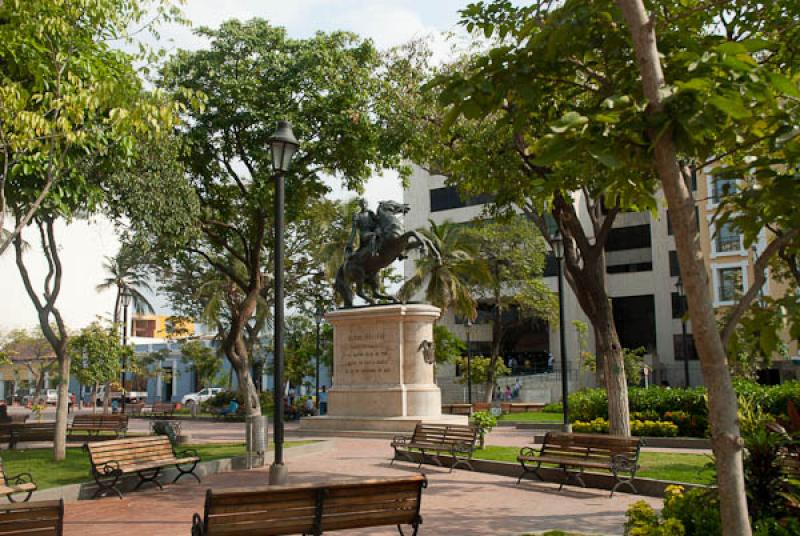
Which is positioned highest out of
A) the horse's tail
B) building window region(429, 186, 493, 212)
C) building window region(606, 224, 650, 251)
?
building window region(429, 186, 493, 212)

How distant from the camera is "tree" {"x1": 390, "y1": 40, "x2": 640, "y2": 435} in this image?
4855 mm

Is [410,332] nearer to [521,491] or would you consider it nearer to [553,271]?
[521,491]

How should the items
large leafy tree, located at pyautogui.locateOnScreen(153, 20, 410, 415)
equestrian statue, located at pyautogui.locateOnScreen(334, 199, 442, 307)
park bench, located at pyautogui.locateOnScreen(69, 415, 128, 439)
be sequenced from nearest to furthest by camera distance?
large leafy tree, located at pyautogui.locateOnScreen(153, 20, 410, 415), park bench, located at pyautogui.locateOnScreen(69, 415, 128, 439), equestrian statue, located at pyautogui.locateOnScreen(334, 199, 442, 307)

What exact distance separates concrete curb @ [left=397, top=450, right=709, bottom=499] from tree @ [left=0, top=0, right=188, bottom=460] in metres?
8.18

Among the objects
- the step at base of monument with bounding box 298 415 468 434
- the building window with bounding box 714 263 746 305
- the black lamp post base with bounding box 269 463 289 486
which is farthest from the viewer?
the building window with bounding box 714 263 746 305

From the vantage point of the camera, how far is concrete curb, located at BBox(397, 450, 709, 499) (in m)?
11.3

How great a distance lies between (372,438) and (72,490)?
10.4m

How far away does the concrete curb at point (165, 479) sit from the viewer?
10.9 meters

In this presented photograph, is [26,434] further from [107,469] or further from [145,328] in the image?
[145,328]

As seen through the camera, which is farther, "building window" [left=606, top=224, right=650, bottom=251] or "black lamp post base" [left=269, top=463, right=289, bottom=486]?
"building window" [left=606, top=224, right=650, bottom=251]

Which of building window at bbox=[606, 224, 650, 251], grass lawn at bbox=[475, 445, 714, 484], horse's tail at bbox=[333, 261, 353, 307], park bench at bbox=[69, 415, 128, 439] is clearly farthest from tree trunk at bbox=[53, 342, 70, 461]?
building window at bbox=[606, 224, 650, 251]

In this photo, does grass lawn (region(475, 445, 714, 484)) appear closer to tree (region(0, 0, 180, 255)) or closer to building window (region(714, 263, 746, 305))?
tree (region(0, 0, 180, 255))

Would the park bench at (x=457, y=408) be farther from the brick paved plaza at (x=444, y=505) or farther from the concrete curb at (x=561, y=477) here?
the brick paved plaza at (x=444, y=505)

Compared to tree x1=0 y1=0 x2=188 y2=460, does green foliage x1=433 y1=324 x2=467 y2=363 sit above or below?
below
